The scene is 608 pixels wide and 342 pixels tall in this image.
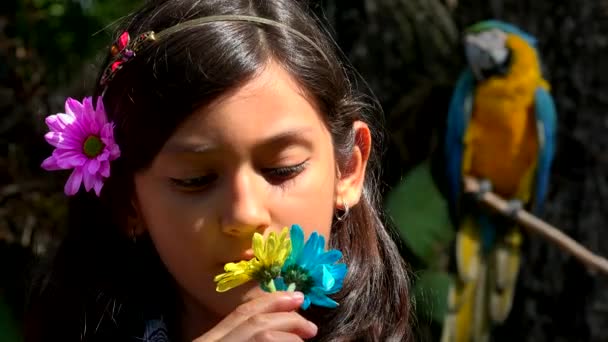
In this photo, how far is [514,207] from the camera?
2484mm

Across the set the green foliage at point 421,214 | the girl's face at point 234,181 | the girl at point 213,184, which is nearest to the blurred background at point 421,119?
the green foliage at point 421,214

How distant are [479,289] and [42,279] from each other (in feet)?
5.43

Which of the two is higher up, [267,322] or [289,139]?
[289,139]

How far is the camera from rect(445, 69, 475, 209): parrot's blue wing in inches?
100

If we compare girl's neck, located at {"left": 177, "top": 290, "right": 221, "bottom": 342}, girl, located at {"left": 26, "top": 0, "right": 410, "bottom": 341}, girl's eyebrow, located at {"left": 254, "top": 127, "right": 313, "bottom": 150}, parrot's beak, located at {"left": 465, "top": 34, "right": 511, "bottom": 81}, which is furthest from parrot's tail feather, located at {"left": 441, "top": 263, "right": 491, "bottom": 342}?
girl's eyebrow, located at {"left": 254, "top": 127, "right": 313, "bottom": 150}

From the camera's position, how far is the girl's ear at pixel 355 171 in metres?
0.92

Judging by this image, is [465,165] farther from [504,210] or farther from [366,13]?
[366,13]

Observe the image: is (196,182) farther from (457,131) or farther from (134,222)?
(457,131)

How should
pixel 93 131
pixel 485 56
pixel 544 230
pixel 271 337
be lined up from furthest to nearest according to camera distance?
pixel 485 56 < pixel 544 230 < pixel 93 131 < pixel 271 337

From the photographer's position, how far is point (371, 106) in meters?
1.06

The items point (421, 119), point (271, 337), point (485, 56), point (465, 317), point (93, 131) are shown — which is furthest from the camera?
point (421, 119)

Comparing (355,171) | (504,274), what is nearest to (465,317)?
(504,274)

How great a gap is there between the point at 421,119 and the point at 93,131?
2.20 m

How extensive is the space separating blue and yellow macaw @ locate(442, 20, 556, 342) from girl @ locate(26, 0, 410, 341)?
148 centimetres
